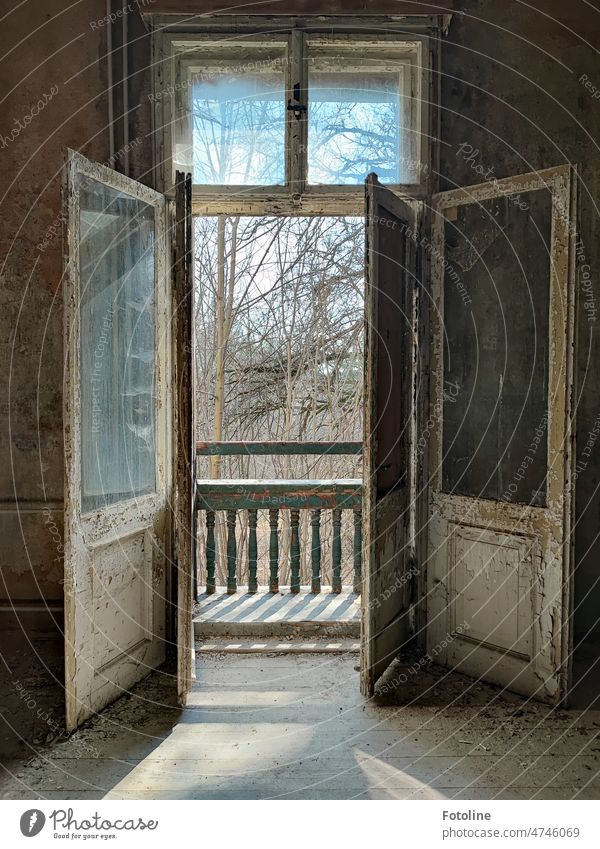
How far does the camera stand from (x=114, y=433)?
2773 mm

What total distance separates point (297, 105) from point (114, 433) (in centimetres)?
178

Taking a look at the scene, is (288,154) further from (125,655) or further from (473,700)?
(473,700)

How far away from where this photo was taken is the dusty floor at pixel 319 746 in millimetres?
2131

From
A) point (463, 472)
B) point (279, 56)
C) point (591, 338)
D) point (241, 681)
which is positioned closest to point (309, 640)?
point (241, 681)

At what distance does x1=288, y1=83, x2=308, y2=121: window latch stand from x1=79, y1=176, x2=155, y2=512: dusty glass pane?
0.84 metres

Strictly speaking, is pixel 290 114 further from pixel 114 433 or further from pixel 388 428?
pixel 114 433

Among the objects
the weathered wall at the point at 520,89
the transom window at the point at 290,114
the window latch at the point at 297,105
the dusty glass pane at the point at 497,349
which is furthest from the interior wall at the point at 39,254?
the dusty glass pane at the point at 497,349

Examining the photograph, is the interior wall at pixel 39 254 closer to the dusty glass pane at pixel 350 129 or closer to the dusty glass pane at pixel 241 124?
the dusty glass pane at pixel 241 124

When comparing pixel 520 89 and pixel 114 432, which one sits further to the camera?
pixel 520 89

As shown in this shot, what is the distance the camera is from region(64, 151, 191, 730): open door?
2.45m

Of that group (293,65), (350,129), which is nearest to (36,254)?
(293,65)

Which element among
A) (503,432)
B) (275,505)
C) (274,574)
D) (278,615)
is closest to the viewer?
(503,432)

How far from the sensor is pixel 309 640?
3406 millimetres

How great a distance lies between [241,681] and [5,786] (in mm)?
1095
